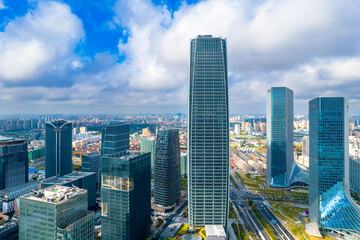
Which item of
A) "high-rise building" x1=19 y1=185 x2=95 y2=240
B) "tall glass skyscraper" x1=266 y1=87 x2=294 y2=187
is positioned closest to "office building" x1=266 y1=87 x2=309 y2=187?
"tall glass skyscraper" x1=266 y1=87 x2=294 y2=187

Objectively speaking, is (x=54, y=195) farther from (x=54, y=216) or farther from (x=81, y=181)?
(x=81, y=181)

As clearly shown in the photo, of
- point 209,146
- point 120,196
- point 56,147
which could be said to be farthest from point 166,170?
point 56,147

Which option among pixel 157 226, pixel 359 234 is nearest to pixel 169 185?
pixel 157 226

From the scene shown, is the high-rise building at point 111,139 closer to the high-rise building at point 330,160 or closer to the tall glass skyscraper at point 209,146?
the tall glass skyscraper at point 209,146

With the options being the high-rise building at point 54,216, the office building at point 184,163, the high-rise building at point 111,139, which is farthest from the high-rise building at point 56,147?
the high-rise building at point 54,216

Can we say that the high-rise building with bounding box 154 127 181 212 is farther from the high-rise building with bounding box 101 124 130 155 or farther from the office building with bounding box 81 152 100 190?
the office building with bounding box 81 152 100 190

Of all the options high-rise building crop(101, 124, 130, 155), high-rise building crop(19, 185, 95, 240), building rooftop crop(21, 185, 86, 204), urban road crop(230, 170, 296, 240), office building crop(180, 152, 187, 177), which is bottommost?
urban road crop(230, 170, 296, 240)

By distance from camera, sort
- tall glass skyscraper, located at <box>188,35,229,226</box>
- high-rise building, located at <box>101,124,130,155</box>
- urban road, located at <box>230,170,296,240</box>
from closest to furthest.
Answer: tall glass skyscraper, located at <box>188,35,229,226</box> → urban road, located at <box>230,170,296,240</box> → high-rise building, located at <box>101,124,130,155</box>
